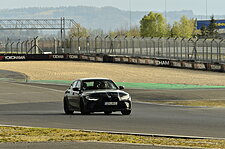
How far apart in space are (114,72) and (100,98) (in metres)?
40.5

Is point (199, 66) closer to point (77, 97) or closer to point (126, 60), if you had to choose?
point (126, 60)

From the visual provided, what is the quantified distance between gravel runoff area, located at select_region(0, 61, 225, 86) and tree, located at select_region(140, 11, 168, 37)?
7521 centimetres

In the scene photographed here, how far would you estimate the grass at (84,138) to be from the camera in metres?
13.7

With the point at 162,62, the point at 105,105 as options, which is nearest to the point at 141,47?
the point at 162,62

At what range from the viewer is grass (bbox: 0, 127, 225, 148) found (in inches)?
541

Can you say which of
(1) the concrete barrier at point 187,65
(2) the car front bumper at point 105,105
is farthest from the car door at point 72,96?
(1) the concrete barrier at point 187,65

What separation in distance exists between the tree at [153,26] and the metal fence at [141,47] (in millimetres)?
55560

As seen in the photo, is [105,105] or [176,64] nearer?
[105,105]

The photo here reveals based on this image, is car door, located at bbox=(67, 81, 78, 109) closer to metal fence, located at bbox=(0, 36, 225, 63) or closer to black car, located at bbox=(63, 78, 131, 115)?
black car, located at bbox=(63, 78, 131, 115)

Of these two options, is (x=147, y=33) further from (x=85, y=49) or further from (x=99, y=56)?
(x=99, y=56)

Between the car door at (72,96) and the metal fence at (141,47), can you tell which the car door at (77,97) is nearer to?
the car door at (72,96)

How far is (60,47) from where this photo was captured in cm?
8712

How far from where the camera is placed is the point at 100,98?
22141 millimetres

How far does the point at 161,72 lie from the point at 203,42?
15.6ft
